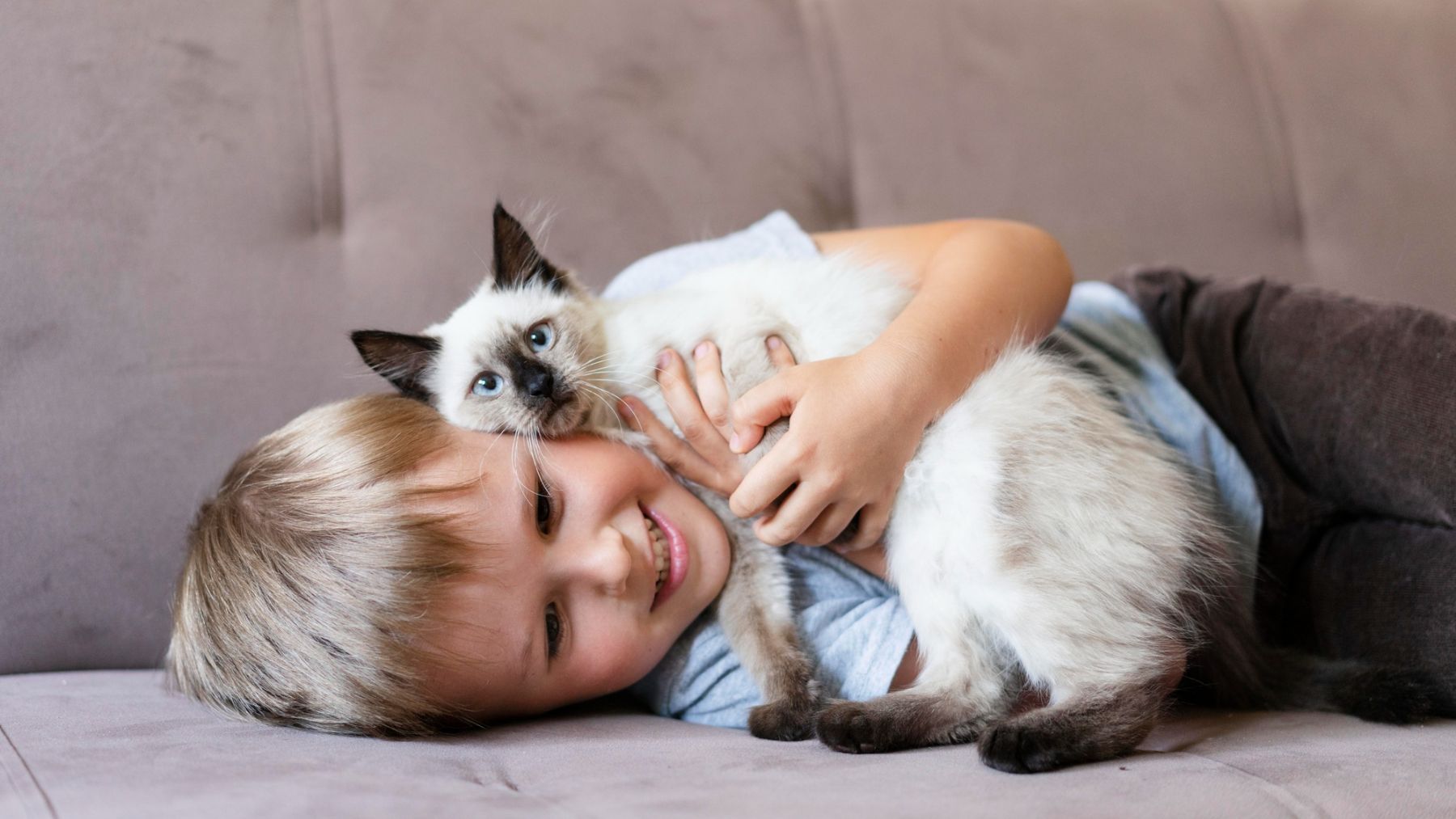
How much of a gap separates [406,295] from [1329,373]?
4.65 ft

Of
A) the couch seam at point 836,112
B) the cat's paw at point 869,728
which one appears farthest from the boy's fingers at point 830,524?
the couch seam at point 836,112

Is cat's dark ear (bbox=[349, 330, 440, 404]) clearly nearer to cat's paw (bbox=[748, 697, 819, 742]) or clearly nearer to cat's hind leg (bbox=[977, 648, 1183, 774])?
cat's paw (bbox=[748, 697, 819, 742])

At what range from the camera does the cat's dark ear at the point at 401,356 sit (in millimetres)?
1240

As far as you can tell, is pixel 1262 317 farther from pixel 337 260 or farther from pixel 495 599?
pixel 337 260

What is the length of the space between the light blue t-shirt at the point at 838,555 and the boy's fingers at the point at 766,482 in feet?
0.73

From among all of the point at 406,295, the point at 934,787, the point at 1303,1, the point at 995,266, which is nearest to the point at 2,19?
the point at 406,295

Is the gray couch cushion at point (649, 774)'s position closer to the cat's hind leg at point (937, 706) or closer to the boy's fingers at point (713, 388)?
the cat's hind leg at point (937, 706)

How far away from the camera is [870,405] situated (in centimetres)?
118

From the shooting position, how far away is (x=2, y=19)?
1445 mm

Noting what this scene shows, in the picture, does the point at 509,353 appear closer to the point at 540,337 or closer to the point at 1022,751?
the point at 540,337

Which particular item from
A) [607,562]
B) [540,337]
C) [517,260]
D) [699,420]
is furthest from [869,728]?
[517,260]

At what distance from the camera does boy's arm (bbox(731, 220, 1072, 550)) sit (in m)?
1.17

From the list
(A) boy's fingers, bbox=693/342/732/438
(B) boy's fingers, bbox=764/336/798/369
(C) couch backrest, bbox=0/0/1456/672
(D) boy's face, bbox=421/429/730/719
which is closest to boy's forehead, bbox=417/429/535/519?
(D) boy's face, bbox=421/429/730/719

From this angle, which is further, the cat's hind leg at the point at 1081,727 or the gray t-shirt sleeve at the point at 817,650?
the gray t-shirt sleeve at the point at 817,650
